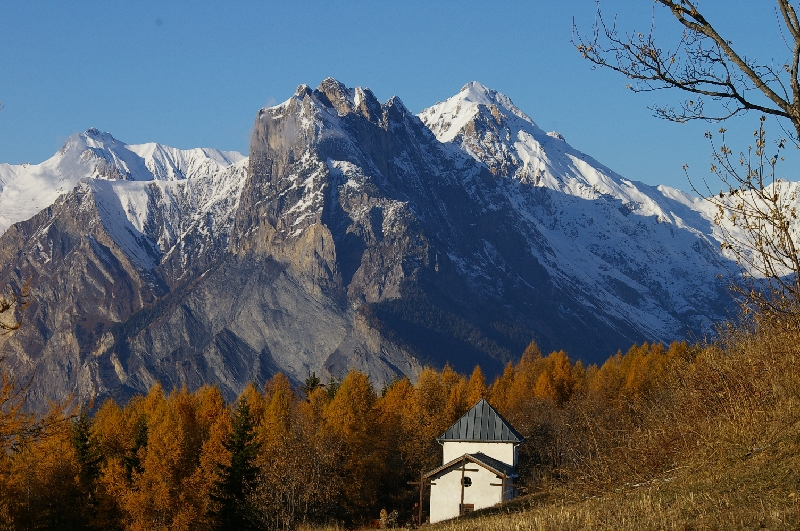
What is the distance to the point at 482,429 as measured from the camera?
70.6m

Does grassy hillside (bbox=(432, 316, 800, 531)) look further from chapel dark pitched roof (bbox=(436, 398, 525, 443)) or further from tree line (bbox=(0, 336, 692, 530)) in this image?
chapel dark pitched roof (bbox=(436, 398, 525, 443))

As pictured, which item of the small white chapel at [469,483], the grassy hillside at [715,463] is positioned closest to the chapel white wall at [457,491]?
the small white chapel at [469,483]

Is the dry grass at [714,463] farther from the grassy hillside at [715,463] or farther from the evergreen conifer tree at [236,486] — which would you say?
the evergreen conifer tree at [236,486]

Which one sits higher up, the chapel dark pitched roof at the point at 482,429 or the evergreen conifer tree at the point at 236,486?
the chapel dark pitched roof at the point at 482,429

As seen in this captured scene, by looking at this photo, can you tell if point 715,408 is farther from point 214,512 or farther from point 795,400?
point 214,512

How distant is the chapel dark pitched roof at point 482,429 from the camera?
70.1 meters

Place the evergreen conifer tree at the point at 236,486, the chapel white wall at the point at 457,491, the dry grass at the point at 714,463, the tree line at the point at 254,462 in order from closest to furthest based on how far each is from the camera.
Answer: the dry grass at the point at 714,463
the tree line at the point at 254,462
the evergreen conifer tree at the point at 236,486
the chapel white wall at the point at 457,491

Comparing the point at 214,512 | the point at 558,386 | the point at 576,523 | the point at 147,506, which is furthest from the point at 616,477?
the point at 558,386

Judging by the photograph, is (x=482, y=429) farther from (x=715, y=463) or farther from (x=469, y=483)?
(x=715, y=463)

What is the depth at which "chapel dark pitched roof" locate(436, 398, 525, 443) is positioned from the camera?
70062 mm

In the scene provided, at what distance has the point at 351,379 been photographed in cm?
11125

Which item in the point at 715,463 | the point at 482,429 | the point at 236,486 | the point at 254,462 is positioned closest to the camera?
the point at 715,463

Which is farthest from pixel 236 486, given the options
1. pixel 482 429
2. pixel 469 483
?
pixel 482 429

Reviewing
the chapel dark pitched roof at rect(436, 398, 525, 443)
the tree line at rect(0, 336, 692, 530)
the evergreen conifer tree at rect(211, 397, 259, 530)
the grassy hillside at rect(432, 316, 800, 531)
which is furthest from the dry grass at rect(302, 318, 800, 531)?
the chapel dark pitched roof at rect(436, 398, 525, 443)
